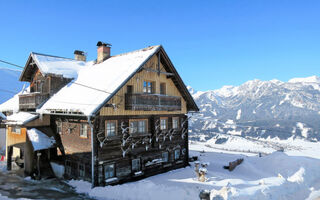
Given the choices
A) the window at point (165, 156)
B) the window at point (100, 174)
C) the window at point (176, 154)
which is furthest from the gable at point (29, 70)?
the window at point (176, 154)

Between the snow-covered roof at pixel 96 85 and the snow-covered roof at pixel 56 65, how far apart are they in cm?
104

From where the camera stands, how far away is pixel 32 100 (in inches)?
836

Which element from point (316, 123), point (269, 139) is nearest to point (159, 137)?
point (269, 139)

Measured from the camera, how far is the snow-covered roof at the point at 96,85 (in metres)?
16.3

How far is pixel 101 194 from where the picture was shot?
15.1 m

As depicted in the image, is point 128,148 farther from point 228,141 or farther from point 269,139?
point 269,139

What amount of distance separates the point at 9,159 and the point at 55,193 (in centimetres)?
978

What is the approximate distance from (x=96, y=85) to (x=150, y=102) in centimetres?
474

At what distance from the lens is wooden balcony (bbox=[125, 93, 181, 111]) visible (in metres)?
17.5

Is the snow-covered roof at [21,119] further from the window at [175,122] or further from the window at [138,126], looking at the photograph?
the window at [175,122]

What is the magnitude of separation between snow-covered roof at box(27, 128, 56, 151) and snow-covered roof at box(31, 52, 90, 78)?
5.42 metres

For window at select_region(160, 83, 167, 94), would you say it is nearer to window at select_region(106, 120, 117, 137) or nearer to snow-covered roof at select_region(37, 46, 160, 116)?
snow-covered roof at select_region(37, 46, 160, 116)

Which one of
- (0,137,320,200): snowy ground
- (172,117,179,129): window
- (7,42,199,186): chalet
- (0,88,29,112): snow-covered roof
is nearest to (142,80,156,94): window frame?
(7,42,199,186): chalet

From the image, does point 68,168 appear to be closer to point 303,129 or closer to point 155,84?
point 155,84
